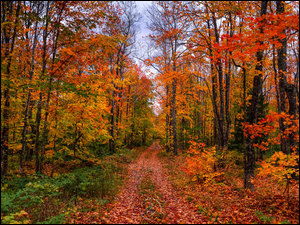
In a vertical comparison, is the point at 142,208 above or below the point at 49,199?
below

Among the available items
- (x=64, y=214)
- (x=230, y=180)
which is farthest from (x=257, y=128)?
(x=64, y=214)

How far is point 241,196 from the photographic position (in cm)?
658

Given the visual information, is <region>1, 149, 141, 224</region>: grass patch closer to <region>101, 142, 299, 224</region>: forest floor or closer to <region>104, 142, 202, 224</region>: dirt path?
<region>104, 142, 202, 224</region>: dirt path

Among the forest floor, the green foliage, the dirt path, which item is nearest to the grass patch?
the dirt path

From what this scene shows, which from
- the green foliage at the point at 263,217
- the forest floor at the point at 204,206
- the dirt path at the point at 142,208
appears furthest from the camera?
the dirt path at the point at 142,208

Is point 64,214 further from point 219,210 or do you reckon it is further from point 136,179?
point 136,179

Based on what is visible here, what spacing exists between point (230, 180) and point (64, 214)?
7793 millimetres

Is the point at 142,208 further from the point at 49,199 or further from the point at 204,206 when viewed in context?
the point at 49,199

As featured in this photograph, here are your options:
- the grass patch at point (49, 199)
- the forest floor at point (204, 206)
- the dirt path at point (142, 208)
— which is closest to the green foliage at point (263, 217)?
the forest floor at point (204, 206)

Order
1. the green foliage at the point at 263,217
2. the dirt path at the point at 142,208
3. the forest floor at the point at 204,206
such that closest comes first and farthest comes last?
the green foliage at the point at 263,217, the forest floor at the point at 204,206, the dirt path at the point at 142,208

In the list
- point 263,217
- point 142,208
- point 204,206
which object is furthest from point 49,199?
point 263,217

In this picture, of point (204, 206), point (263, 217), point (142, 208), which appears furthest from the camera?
point (142, 208)

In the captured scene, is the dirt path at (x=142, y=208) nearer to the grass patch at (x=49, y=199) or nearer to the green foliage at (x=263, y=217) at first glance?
the grass patch at (x=49, y=199)

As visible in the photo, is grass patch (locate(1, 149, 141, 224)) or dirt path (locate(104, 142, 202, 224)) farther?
dirt path (locate(104, 142, 202, 224))
